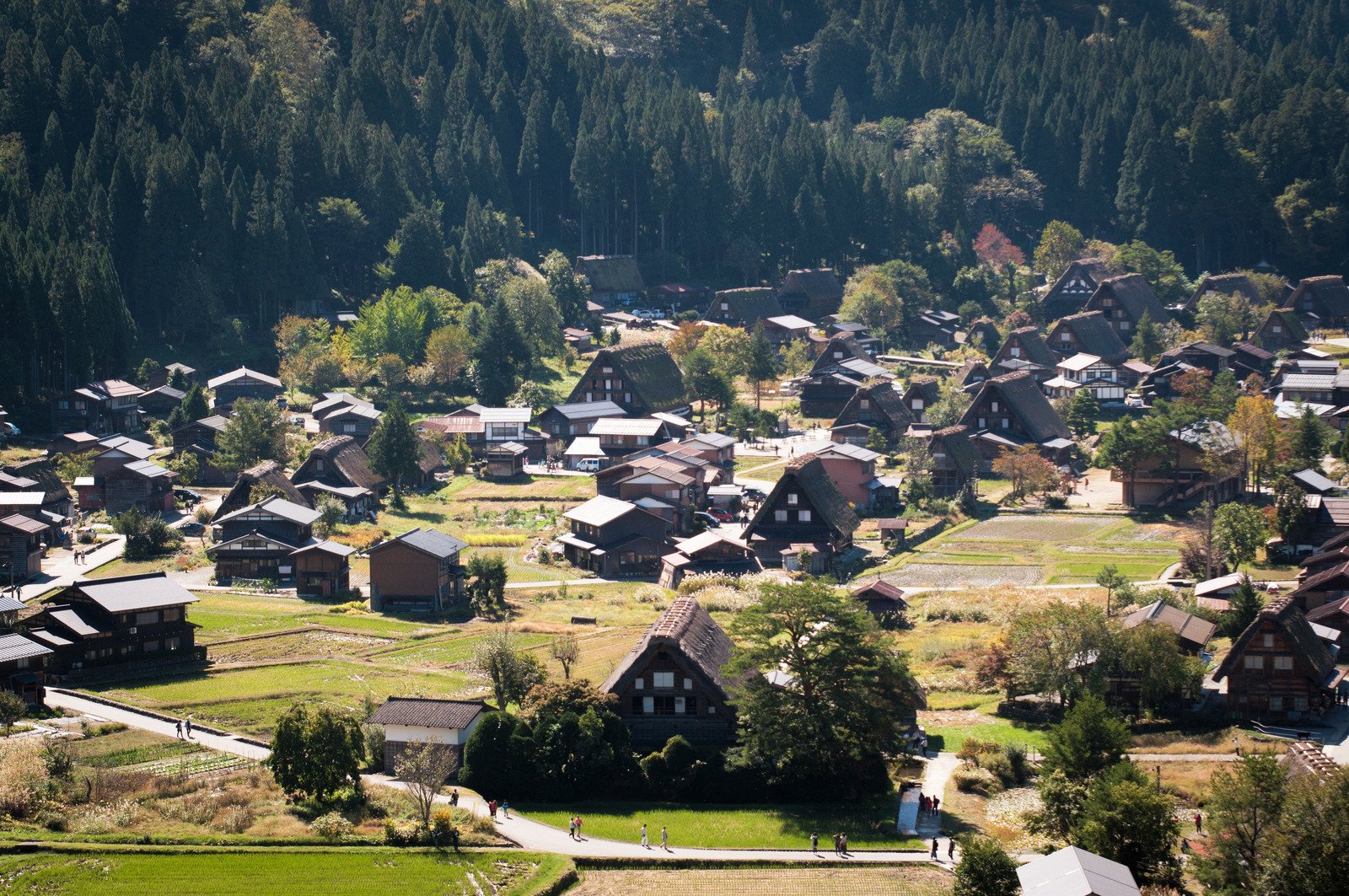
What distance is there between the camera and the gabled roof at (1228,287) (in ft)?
380

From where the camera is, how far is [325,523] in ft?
242

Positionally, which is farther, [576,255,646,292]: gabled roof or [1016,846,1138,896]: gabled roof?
[576,255,646,292]: gabled roof

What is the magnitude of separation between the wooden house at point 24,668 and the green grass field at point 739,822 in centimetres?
1616

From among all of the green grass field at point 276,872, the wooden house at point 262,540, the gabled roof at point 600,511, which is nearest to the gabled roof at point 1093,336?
the gabled roof at point 600,511

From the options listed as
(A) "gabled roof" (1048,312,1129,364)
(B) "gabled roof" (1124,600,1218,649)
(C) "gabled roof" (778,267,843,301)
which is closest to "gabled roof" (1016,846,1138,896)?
(B) "gabled roof" (1124,600,1218,649)

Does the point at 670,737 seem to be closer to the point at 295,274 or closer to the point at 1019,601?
the point at 1019,601

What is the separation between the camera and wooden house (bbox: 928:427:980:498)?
8106 centimetres

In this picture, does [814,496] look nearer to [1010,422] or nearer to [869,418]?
[1010,422]

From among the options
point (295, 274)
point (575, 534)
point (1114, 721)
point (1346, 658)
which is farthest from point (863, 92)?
point (1114, 721)

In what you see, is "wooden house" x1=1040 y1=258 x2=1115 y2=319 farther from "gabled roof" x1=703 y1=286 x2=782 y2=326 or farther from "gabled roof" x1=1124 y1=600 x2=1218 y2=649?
"gabled roof" x1=1124 y1=600 x2=1218 y2=649

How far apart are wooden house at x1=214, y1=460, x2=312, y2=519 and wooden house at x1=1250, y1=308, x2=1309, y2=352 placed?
62290 mm

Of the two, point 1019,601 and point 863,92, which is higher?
point 863,92

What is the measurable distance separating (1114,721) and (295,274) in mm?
79916

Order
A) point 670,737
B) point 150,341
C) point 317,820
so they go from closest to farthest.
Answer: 1. point 317,820
2. point 670,737
3. point 150,341
